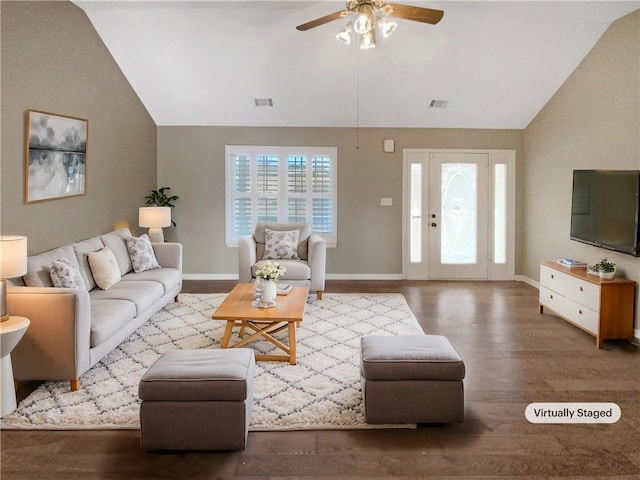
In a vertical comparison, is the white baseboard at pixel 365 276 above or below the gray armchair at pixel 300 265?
below

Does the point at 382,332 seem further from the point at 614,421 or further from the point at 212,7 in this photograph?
the point at 212,7

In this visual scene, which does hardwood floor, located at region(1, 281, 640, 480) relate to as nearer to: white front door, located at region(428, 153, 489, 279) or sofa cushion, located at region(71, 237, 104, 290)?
sofa cushion, located at region(71, 237, 104, 290)

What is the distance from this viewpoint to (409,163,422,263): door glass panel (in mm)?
8016

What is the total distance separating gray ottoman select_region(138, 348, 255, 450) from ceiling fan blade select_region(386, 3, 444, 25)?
266 centimetres

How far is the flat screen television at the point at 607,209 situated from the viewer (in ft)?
16.0

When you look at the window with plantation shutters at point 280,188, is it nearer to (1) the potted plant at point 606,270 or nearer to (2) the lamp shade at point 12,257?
(1) the potted plant at point 606,270

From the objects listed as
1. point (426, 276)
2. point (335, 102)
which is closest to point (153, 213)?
point (335, 102)

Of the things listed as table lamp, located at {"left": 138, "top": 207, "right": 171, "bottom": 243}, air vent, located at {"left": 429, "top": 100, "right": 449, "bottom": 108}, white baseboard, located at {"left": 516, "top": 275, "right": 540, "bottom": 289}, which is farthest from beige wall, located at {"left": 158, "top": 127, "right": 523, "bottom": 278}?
white baseboard, located at {"left": 516, "top": 275, "right": 540, "bottom": 289}

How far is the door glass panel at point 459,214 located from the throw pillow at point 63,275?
510cm

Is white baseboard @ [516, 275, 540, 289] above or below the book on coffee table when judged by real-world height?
below

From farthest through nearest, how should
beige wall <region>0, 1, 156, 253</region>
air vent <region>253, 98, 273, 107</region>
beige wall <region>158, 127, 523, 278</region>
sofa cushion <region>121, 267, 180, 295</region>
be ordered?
beige wall <region>158, 127, 523, 278</region> → air vent <region>253, 98, 273, 107</region> → sofa cushion <region>121, 267, 180, 295</region> → beige wall <region>0, 1, 156, 253</region>

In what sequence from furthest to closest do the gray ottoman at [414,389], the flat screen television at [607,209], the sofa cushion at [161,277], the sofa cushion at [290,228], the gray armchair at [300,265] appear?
1. the sofa cushion at [290,228]
2. the gray armchair at [300,265]
3. the sofa cushion at [161,277]
4. the flat screen television at [607,209]
5. the gray ottoman at [414,389]

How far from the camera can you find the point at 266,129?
7930 mm

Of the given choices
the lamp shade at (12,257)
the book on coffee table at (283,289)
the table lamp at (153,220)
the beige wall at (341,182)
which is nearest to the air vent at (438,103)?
the beige wall at (341,182)
